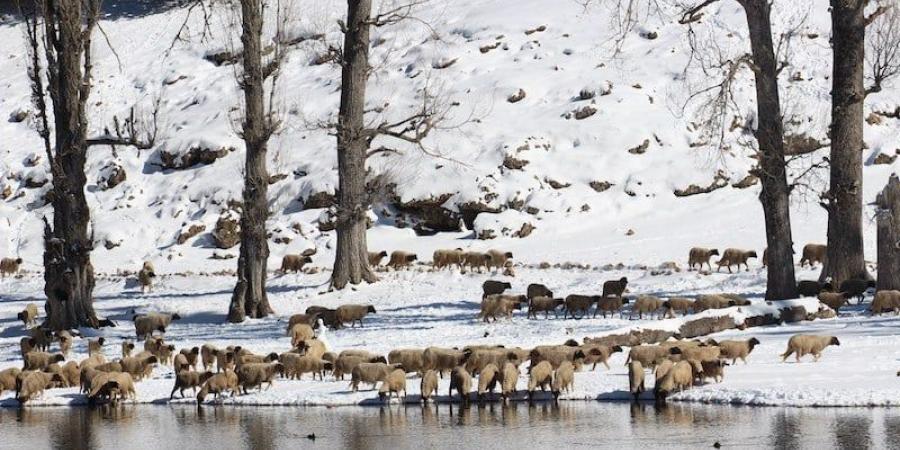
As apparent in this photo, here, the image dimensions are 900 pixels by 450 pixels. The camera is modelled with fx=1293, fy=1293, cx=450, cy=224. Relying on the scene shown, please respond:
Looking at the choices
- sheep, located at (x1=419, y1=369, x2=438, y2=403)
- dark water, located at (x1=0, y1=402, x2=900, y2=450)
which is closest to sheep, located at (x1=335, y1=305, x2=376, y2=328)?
dark water, located at (x1=0, y1=402, x2=900, y2=450)

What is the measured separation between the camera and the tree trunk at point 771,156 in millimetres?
24938

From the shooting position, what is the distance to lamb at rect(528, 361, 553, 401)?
55.0 feet

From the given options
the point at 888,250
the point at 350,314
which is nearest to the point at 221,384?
the point at 350,314

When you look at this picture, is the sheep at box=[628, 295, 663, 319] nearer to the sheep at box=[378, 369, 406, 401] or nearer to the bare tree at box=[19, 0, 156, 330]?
the sheep at box=[378, 369, 406, 401]

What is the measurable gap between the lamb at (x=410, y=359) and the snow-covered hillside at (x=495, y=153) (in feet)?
63.1

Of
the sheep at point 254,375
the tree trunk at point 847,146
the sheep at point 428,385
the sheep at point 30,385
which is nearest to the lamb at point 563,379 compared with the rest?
the sheep at point 428,385

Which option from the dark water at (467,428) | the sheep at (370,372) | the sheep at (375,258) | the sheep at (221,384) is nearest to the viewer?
the dark water at (467,428)

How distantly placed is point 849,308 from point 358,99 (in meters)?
13.3

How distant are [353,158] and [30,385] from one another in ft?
48.4

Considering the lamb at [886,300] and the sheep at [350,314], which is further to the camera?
the sheep at [350,314]

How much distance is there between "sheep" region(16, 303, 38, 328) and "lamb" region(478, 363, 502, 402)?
14460 millimetres

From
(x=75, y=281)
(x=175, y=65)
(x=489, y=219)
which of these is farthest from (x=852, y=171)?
(x=175, y=65)

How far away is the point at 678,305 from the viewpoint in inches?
963

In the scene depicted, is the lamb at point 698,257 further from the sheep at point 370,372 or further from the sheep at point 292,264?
the sheep at point 370,372
